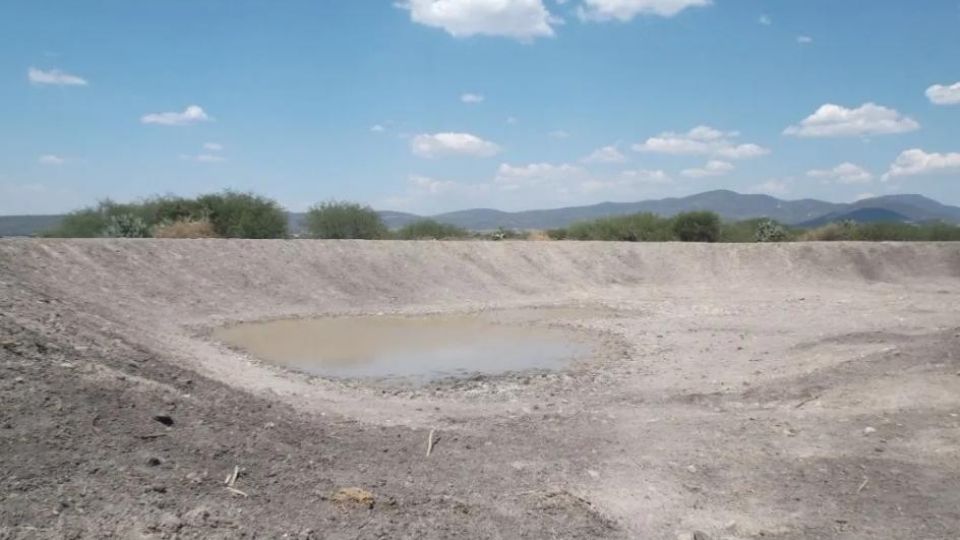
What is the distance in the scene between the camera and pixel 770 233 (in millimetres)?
45656

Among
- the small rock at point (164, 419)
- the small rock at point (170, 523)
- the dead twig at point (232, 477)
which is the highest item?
the small rock at point (164, 419)

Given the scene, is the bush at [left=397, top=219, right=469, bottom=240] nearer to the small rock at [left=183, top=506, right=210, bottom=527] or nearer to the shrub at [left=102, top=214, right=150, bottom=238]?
the shrub at [left=102, top=214, right=150, bottom=238]

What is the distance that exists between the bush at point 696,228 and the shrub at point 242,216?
80.4 feet

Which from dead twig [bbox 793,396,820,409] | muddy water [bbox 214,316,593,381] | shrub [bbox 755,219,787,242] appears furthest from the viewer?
shrub [bbox 755,219,787,242]

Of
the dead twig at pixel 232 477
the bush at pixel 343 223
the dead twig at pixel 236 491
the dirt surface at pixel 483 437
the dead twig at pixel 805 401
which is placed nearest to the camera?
the dirt surface at pixel 483 437

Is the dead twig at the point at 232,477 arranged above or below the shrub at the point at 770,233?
below

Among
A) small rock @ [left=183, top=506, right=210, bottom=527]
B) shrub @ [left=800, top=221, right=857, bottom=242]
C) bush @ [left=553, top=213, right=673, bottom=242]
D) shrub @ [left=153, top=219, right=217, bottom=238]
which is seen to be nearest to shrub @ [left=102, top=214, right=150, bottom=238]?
shrub @ [left=153, top=219, right=217, bottom=238]

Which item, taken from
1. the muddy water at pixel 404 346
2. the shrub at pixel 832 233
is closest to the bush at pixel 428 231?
the muddy water at pixel 404 346

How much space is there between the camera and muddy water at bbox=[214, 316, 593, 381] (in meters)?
13.3

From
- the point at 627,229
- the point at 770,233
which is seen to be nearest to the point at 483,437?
the point at 627,229

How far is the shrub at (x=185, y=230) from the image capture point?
2964 cm

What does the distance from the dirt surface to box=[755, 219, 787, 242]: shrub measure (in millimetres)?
27875

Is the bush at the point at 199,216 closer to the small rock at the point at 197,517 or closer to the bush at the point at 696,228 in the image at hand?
the bush at the point at 696,228

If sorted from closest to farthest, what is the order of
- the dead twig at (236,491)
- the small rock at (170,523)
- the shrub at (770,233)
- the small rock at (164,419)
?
1. the small rock at (170,523)
2. the dead twig at (236,491)
3. the small rock at (164,419)
4. the shrub at (770,233)
